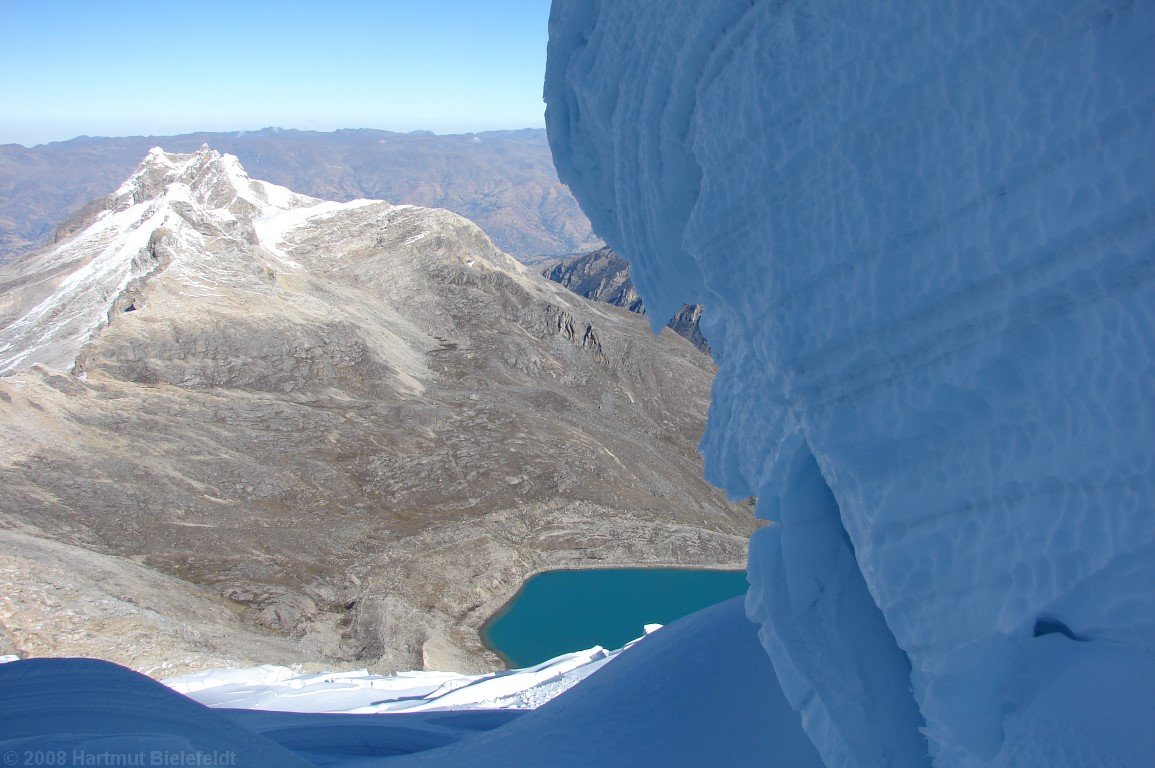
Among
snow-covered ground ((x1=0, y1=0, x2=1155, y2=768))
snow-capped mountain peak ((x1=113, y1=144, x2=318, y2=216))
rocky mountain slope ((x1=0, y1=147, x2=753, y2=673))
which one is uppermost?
snow-capped mountain peak ((x1=113, y1=144, x2=318, y2=216))

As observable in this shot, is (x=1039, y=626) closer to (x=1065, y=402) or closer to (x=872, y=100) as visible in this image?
(x=1065, y=402)

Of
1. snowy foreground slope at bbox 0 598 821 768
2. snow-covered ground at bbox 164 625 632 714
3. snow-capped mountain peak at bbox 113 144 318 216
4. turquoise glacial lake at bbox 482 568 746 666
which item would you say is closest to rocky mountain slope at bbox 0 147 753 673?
snow-capped mountain peak at bbox 113 144 318 216

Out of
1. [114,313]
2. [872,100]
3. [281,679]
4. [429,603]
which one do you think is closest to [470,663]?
[429,603]

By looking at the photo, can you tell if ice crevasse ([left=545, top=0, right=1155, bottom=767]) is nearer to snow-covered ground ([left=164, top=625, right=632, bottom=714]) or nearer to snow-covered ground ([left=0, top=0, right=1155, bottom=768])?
snow-covered ground ([left=0, top=0, right=1155, bottom=768])

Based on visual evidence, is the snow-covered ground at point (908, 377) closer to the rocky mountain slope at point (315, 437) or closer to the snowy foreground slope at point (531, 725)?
the snowy foreground slope at point (531, 725)

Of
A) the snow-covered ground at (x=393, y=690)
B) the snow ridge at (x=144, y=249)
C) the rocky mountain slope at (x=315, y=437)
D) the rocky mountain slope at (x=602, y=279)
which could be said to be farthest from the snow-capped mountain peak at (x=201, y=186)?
the snow-covered ground at (x=393, y=690)

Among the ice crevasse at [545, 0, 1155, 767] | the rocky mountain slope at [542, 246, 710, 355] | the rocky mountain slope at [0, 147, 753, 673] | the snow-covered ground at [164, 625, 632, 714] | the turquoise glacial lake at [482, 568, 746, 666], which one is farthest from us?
the rocky mountain slope at [542, 246, 710, 355]

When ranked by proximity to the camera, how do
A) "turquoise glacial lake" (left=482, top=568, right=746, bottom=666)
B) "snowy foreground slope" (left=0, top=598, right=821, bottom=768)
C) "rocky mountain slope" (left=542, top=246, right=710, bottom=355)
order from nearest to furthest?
"snowy foreground slope" (left=0, top=598, right=821, bottom=768), "turquoise glacial lake" (left=482, top=568, right=746, bottom=666), "rocky mountain slope" (left=542, top=246, right=710, bottom=355)
